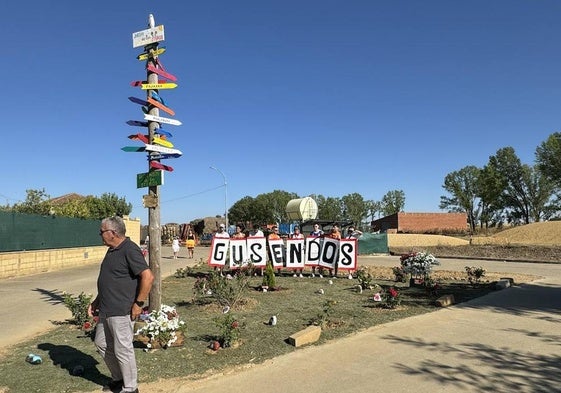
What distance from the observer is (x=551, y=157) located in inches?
2409

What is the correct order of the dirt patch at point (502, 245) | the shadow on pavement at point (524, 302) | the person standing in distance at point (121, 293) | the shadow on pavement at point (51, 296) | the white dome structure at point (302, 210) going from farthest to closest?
the white dome structure at point (302, 210) → the dirt patch at point (502, 245) → the shadow on pavement at point (51, 296) → the shadow on pavement at point (524, 302) → the person standing in distance at point (121, 293)

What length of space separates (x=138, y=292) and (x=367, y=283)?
8.51 meters

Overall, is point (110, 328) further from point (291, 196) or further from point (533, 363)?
point (291, 196)

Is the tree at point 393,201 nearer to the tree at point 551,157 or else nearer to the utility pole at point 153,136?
the tree at point 551,157

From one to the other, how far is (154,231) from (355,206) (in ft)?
274

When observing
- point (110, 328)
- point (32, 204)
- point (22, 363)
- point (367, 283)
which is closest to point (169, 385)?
point (110, 328)

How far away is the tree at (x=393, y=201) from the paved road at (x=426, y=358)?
86845 mm

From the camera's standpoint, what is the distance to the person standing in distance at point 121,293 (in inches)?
181

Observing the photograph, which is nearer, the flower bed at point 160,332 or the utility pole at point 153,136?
the flower bed at point 160,332

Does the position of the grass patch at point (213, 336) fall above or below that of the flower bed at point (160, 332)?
below

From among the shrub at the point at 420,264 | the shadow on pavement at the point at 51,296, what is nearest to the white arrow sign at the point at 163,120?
the shadow on pavement at the point at 51,296

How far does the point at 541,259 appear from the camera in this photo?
24.9 meters

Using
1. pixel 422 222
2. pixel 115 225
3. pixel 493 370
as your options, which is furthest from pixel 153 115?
pixel 422 222

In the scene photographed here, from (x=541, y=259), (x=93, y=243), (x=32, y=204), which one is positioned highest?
(x=32, y=204)
